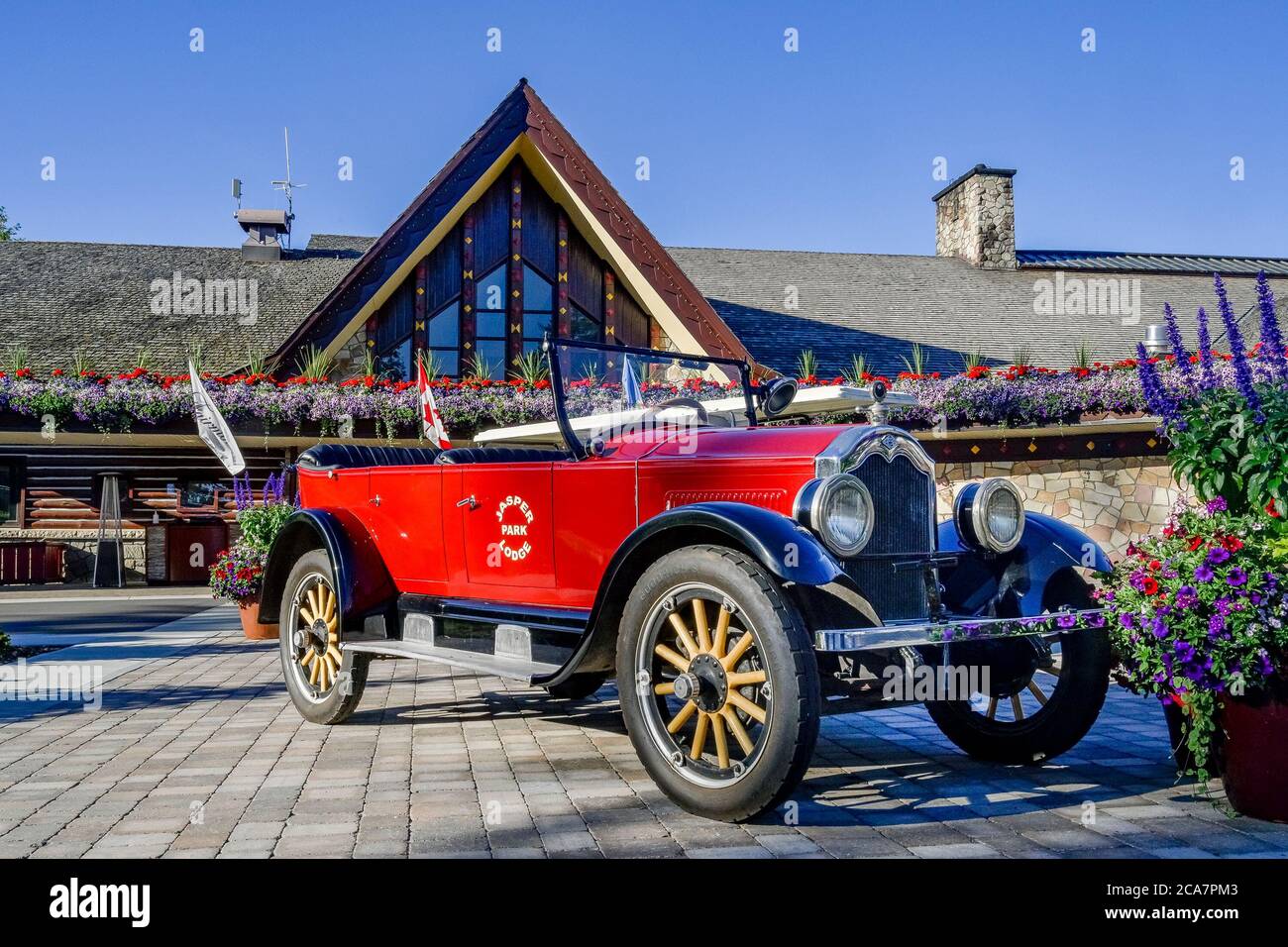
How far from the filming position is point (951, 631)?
12.0 feet

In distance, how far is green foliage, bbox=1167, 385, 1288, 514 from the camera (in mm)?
3922

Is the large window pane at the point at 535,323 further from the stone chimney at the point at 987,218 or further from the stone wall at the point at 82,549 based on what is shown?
the stone chimney at the point at 987,218

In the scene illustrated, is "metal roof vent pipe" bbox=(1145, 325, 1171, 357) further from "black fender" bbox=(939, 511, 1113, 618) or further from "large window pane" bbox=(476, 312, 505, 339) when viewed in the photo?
"black fender" bbox=(939, 511, 1113, 618)

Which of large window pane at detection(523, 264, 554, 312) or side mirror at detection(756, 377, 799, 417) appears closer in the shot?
side mirror at detection(756, 377, 799, 417)

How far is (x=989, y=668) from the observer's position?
Result: 437 cm

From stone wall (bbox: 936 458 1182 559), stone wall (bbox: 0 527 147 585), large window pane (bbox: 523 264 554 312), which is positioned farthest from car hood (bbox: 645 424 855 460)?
stone wall (bbox: 0 527 147 585)

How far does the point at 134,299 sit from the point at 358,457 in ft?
47.1

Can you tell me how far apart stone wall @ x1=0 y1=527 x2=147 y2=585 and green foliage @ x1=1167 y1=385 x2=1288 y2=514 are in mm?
15571

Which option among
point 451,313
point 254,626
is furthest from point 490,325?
point 254,626

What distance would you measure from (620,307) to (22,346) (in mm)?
8778

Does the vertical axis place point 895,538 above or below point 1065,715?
above

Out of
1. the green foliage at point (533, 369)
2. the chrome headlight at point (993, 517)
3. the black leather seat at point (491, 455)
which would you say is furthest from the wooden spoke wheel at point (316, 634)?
Result: the green foliage at point (533, 369)

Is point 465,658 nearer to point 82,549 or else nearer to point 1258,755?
point 1258,755
